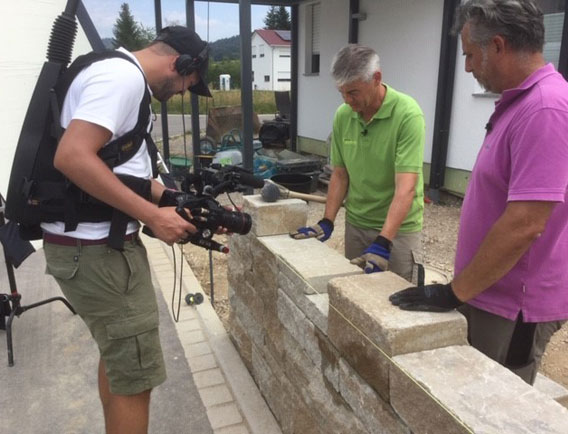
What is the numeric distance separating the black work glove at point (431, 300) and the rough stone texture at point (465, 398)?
0.41ft

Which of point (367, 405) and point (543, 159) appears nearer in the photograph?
point (543, 159)

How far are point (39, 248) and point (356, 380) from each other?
15.7 feet

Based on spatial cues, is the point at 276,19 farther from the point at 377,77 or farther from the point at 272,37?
the point at 377,77

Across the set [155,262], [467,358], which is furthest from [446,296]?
[155,262]

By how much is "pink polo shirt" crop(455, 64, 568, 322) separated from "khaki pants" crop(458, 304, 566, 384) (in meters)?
0.05

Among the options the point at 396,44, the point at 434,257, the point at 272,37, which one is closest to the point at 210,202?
the point at 434,257

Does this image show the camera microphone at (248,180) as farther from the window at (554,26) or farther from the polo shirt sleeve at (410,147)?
the window at (554,26)

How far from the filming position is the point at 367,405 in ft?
4.98

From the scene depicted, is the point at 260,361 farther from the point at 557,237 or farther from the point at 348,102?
the point at 557,237

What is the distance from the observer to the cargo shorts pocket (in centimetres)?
188

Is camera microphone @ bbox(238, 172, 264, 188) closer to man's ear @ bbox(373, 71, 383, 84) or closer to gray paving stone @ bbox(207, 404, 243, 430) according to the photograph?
man's ear @ bbox(373, 71, 383, 84)

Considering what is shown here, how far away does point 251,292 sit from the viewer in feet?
9.29

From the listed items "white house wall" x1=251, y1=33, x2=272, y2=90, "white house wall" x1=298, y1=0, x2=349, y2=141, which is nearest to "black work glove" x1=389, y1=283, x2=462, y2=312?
"white house wall" x1=298, y1=0, x2=349, y2=141

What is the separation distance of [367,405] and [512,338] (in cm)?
56
